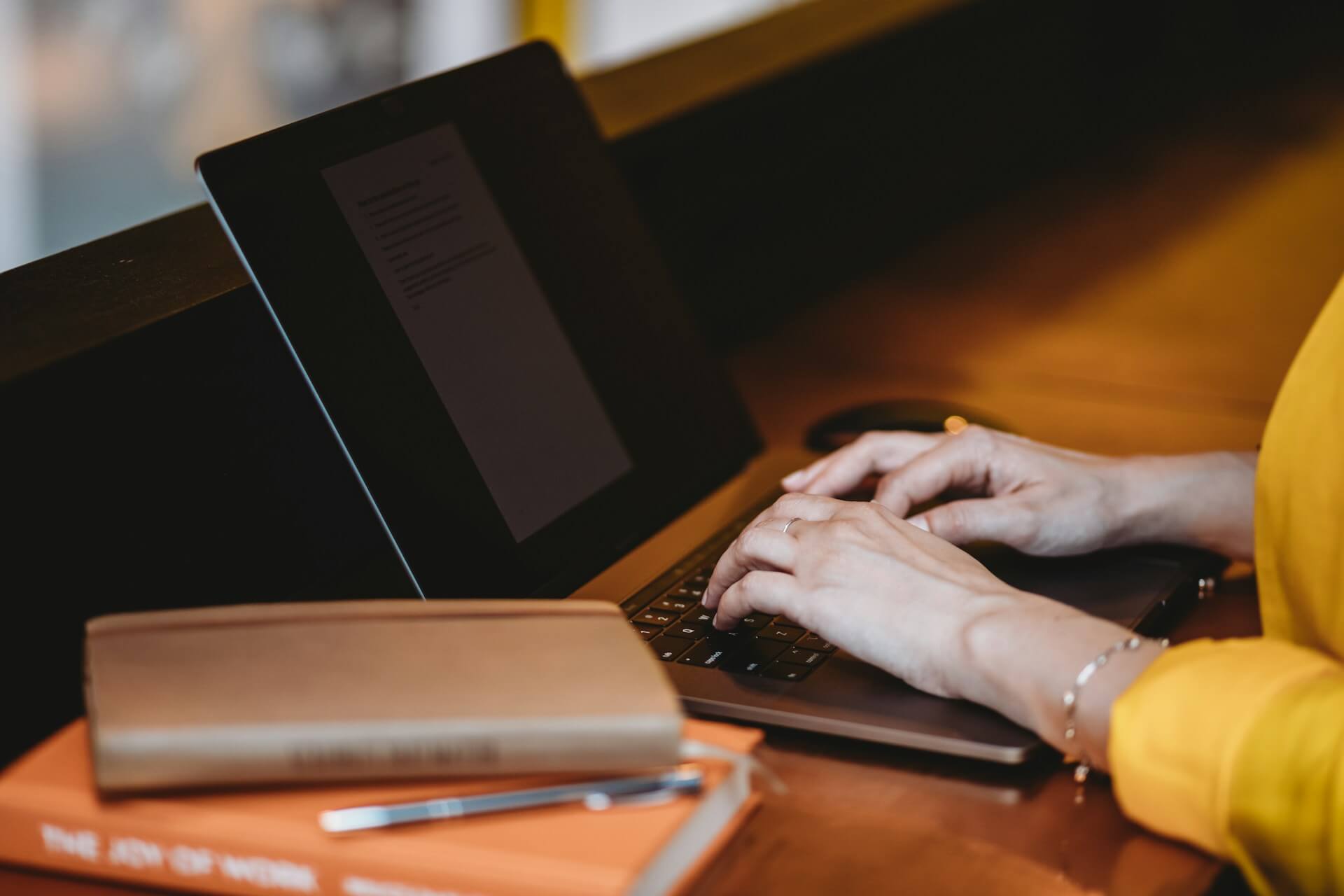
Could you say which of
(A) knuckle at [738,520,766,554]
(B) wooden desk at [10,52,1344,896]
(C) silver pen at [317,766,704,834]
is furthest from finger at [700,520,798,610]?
(C) silver pen at [317,766,704,834]

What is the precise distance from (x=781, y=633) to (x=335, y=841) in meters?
0.32

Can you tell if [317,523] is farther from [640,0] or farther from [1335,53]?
[640,0]

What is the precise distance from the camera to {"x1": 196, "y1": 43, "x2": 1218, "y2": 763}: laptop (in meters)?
0.78

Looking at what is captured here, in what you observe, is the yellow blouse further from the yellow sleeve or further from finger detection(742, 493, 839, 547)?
finger detection(742, 493, 839, 547)

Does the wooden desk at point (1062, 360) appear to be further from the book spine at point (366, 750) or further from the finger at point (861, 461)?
the finger at point (861, 461)

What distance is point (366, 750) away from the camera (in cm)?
56

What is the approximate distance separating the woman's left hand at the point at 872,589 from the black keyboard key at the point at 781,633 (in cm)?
2

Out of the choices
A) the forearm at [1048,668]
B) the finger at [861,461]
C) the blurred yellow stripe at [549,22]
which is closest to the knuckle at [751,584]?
the forearm at [1048,668]

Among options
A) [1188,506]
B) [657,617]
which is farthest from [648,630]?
[1188,506]

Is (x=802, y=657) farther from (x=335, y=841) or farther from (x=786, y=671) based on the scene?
(x=335, y=841)

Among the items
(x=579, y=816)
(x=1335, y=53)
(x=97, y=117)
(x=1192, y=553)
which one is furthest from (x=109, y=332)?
(x=97, y=117)

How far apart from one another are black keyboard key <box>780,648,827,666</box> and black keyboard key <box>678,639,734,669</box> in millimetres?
30

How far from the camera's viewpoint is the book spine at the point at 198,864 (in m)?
0.54

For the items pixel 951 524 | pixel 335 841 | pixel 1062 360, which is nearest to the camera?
pixel 335 841
